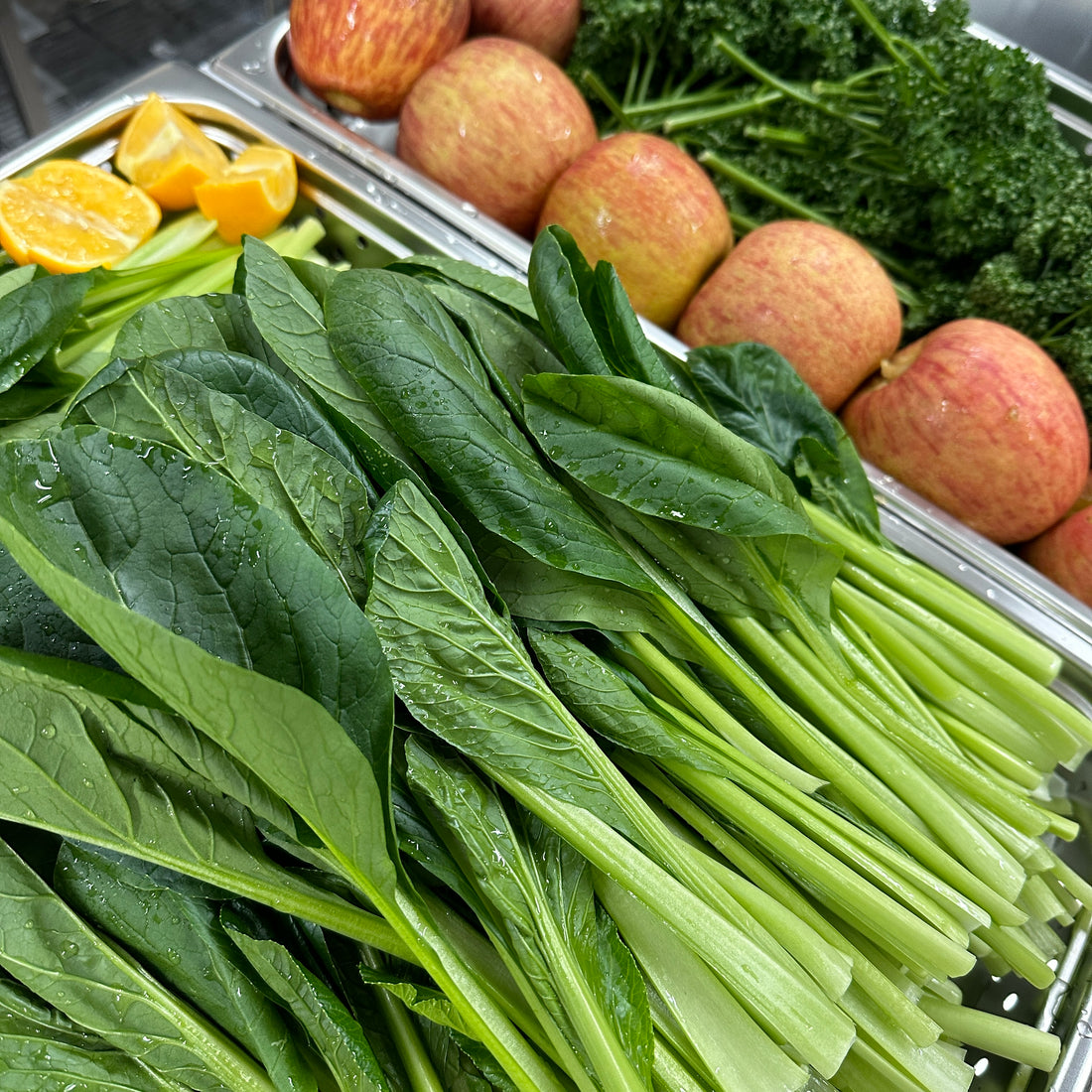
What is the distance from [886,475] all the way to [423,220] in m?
1.08

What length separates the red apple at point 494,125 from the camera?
6.18 feet

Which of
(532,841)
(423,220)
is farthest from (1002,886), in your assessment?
(423,220)

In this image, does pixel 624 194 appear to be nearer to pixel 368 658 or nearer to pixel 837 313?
pixel 837 313

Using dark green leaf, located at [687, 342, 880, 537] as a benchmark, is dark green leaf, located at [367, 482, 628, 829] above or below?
below

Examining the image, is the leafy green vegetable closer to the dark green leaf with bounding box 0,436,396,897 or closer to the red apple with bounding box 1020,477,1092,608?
the red apple with bounding box 1020,477,1092,608

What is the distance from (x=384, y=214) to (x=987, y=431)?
50.0 inches

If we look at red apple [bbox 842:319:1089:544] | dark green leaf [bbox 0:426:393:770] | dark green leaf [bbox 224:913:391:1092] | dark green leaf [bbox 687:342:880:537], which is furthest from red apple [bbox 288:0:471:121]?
dark green leaf [bbox 224:913:391:1092]

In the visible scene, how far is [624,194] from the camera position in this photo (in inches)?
70.4

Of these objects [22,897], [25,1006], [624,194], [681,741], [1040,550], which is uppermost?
[624,194]

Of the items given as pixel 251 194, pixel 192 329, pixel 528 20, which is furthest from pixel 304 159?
pixel 192 329

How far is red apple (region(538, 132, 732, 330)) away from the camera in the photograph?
5.87 feet

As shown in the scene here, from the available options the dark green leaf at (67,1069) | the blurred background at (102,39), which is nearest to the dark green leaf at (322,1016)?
the dark green leaf at (67,1069)

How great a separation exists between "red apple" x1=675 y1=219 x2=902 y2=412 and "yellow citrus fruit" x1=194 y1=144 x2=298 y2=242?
91 centimetres

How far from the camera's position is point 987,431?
1.59m
